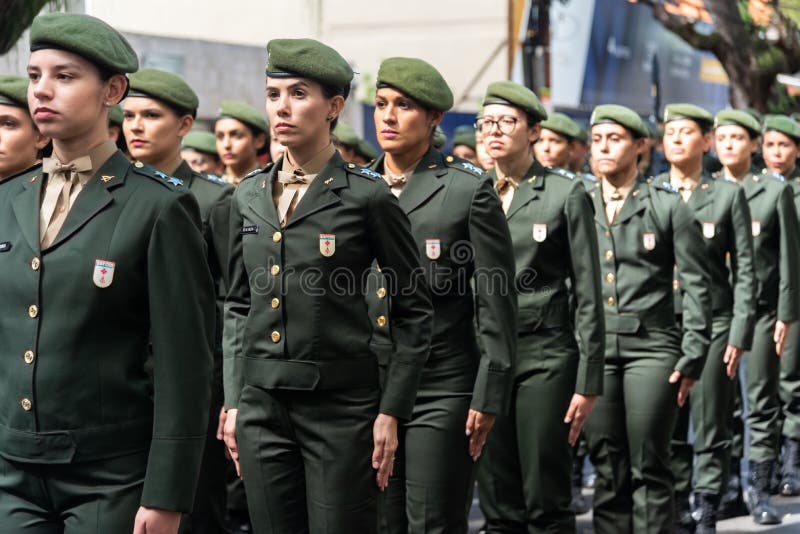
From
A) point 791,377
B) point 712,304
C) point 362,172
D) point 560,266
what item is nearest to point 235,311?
point 362,172

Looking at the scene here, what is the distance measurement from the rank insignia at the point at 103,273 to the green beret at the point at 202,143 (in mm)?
6324

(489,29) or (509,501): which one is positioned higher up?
(489,29)

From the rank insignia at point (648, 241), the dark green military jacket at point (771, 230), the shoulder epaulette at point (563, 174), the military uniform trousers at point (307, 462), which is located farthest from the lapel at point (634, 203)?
the military uniform trousers at point (307, 462)

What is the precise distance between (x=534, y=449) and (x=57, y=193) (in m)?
3.59

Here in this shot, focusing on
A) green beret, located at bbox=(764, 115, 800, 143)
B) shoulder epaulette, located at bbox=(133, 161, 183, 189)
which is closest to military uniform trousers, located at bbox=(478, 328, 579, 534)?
shoulder epaulette, located at bbox=(133, 161, 183, 189)

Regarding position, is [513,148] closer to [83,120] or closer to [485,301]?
[485,301]

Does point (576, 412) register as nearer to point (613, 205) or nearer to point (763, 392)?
point (613, 205)

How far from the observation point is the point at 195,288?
12.6ft

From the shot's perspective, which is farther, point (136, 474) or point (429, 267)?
point (429, 267)

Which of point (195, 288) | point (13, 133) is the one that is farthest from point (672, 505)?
point (195, 288)

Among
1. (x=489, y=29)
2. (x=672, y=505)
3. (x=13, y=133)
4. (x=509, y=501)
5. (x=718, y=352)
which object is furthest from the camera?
(x=489, y=29)

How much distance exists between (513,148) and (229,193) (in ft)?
4.87

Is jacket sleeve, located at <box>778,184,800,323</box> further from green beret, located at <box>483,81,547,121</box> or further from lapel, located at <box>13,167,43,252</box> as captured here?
lapel, located at <box>13,167,43,252</box>

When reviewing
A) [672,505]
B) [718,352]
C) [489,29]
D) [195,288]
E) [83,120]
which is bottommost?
[672,505]
